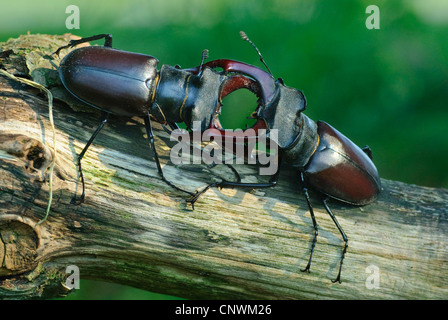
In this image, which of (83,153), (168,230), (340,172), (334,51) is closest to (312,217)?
(340,172)

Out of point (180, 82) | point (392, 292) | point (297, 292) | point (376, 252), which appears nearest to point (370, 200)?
point (376, 252)

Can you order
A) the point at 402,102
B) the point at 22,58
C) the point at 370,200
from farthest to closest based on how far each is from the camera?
the point at 402,102 < the point at 370,200 < the point at 22,58

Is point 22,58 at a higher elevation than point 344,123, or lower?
higher

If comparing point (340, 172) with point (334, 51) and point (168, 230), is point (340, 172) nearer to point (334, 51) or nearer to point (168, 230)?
point (168, 230)

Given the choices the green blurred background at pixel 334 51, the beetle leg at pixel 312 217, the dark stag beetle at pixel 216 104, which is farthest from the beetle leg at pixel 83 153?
the green blurred background at pixel 334 51

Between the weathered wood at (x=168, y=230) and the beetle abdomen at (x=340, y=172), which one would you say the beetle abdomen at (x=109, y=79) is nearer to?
the weathered wood at (x=168, y=230)

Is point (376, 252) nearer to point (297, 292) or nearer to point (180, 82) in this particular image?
point (297, 292)

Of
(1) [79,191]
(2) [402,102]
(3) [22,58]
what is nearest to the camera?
(1) [79,191]

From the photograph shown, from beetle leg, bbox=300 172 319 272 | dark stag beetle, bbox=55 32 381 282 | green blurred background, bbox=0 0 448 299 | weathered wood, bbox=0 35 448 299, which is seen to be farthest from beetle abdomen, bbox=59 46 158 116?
green blurred background, bbox=0 0 448 299

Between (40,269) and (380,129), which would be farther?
(380,129)
